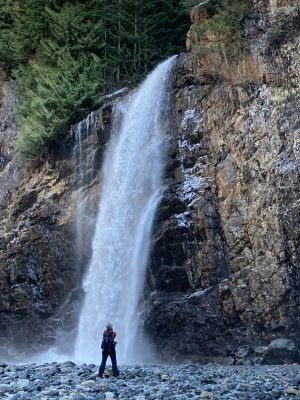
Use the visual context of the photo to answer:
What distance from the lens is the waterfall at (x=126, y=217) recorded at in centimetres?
1762

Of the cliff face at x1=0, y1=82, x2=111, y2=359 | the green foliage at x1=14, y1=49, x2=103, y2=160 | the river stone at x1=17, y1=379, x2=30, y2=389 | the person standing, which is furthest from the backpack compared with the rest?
the green foliage at x1=14, y1=49, x2=103, y2=160

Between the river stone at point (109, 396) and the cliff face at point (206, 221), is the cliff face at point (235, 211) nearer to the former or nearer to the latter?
the cliff face at point (206, 221)

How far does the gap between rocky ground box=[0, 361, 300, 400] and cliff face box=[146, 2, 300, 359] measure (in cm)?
229

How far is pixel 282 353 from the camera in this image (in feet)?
46.2

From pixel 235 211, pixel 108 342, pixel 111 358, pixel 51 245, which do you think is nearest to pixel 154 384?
pixel 111 358

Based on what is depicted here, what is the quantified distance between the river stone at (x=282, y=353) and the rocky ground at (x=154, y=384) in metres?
0.49

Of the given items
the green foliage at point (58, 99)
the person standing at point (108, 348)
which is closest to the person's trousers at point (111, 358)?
the person standing at point (108, 348)

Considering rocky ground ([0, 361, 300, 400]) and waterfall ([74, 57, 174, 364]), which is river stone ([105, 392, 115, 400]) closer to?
rocky ground ([0, 361, 300, 400])

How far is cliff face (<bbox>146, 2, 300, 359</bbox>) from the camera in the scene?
1511cm

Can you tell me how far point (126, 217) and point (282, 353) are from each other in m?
7.60

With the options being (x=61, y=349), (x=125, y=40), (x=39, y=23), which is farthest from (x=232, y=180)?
(x=39, y=23)

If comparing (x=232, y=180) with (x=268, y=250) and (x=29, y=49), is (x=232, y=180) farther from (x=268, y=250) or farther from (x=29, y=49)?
(x=29, y=49)

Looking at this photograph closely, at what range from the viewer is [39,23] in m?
27.0

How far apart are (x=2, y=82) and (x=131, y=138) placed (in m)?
11.5
